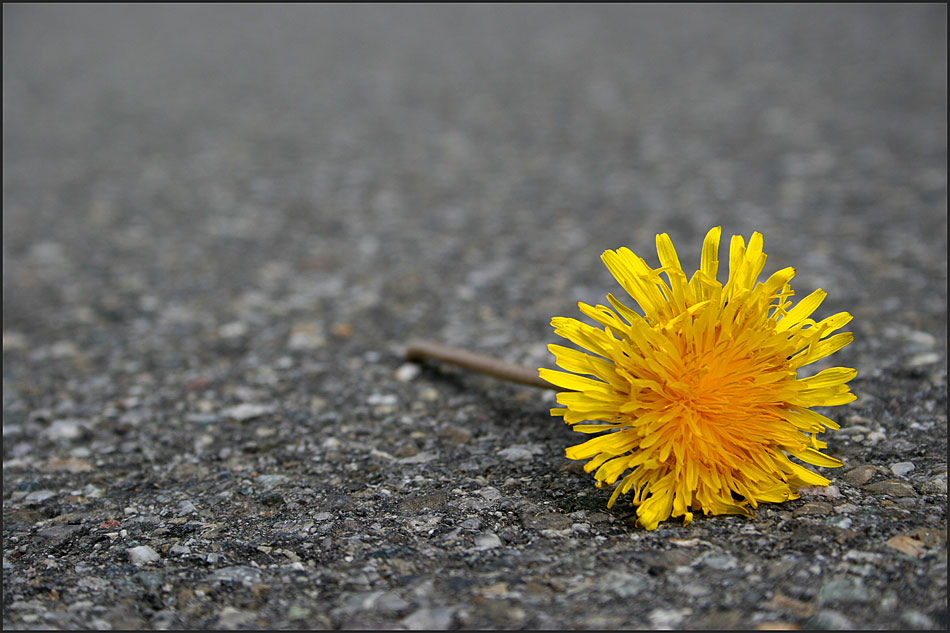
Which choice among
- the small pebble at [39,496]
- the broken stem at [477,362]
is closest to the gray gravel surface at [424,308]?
the small pebble at [39,496]

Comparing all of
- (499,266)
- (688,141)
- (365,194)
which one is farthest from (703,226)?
(365,194)

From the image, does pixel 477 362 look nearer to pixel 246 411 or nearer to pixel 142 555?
pixel 246 411

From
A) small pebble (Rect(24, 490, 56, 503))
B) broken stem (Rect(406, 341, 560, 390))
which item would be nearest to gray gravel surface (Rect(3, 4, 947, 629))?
small pebble (Rect(24, 490, 56, 503))

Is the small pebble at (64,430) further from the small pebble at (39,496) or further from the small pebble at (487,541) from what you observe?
the small pebble at (487,541)

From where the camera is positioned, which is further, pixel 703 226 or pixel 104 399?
pixel 703 226

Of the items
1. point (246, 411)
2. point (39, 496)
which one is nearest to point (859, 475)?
point (246, 411)

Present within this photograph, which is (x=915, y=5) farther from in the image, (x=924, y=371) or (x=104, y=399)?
(x=104, y=399)
